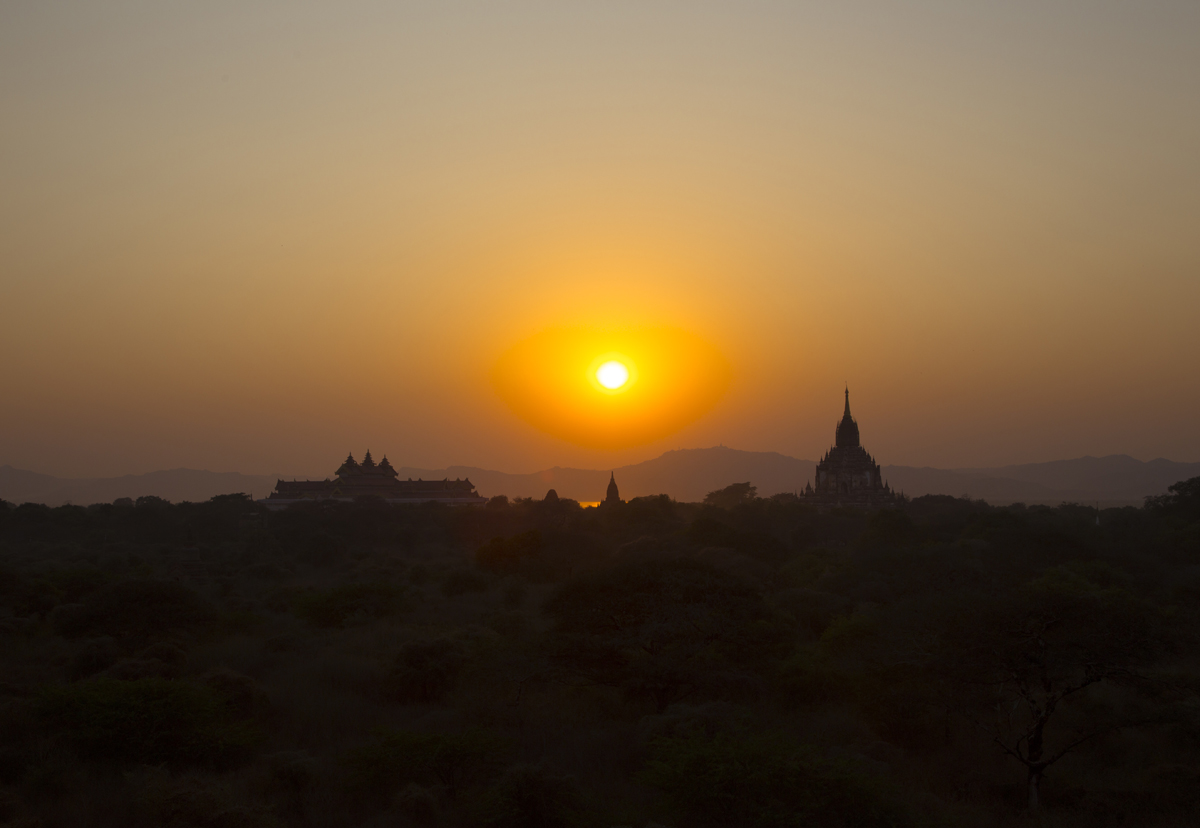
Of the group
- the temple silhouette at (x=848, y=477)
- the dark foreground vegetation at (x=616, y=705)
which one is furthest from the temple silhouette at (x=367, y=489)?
the dark foreground vegetation at (x=616, y=705)

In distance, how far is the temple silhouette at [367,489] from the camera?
341ft

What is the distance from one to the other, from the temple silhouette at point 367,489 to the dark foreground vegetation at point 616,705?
71452mm

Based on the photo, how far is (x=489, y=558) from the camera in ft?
157

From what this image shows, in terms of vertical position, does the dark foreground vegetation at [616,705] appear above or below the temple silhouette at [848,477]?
below

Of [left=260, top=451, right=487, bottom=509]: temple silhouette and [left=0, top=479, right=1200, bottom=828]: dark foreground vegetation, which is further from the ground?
[left=260, top=451, right=487, bottom=509]: temple silhouette

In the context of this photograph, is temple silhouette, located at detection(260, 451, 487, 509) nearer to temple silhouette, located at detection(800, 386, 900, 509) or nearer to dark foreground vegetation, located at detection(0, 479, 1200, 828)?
temple silhouette, located at detection(800, 386, 900, 509)

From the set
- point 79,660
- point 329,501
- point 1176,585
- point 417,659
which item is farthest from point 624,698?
point 329,501

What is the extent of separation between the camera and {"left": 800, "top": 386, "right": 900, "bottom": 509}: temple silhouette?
339 ft

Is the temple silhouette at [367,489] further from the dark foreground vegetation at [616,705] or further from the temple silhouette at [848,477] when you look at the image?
the dark foreground vegetation at [616,705]

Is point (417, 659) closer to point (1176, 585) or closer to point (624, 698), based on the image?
point (624, 698)

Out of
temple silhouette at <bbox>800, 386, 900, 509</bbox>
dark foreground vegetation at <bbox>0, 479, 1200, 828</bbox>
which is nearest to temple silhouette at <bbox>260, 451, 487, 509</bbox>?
temple silhouette at <bbox>800, 386, 900, 509</bbox>

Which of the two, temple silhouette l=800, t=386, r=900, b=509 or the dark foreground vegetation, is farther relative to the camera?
temple silhouette l=800, t=386, r=900, b=509

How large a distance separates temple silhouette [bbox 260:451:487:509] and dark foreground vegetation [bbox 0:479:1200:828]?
71.5 metres

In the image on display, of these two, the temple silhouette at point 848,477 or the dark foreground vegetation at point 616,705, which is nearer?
the dark foreground vegetation at point 616,705
